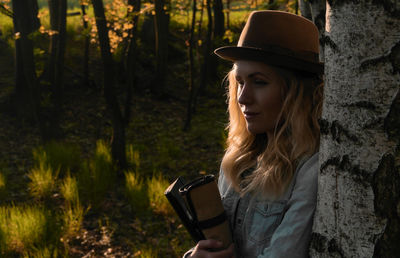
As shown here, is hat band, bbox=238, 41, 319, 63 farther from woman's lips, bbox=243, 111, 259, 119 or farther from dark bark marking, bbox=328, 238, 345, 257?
dark bark marking, bbox=328, 238, 345, 257

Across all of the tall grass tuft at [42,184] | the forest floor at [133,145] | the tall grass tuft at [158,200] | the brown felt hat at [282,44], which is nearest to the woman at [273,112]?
the brown felt hat at [282,44]

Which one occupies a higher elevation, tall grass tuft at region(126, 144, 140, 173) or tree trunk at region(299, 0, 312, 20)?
tree trunk at region(299, 0, 312, 20)

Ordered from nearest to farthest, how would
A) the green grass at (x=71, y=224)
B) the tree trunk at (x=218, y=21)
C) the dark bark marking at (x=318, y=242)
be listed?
the dark bark marking at (x=318, y=242) → the green grass at (x=71, y=224) → the tree trunk at (x=218, y=21)

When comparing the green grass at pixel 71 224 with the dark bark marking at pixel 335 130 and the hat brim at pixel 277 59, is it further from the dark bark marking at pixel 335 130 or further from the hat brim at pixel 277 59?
the dark bark marking at pixel 335 130

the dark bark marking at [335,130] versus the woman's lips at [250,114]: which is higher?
the dark bark marking at [335,130]

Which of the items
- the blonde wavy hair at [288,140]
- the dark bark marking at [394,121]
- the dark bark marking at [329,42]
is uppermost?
the dark bark marking at [329,42]

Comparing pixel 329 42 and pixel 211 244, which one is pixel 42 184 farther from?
pixel 329 42

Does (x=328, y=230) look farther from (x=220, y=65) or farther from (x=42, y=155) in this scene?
(x=220, y=65)

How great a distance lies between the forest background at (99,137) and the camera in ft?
14.2

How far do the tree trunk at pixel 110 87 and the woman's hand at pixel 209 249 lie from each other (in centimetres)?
441

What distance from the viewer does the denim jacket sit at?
136 centimetres

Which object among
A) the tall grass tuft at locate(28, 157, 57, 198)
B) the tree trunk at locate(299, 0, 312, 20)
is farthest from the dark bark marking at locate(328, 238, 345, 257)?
the tall grass tuft at locate(28, 157, 57, 198)

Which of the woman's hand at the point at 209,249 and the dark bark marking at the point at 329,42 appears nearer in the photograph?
the dark bark marking at the point at 329,42

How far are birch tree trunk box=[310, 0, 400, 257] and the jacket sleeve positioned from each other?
17cm
